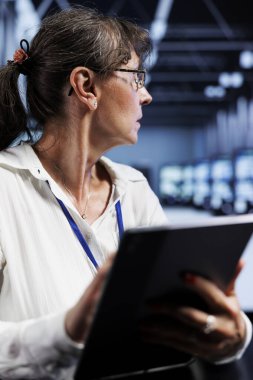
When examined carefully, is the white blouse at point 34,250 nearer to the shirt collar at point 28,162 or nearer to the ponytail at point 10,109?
the shirt collar at point 28,162

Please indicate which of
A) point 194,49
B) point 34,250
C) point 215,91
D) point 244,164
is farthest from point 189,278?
point 215,91

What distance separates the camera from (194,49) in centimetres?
666

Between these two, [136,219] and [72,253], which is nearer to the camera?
[72,253]

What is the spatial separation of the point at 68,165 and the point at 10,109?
0.21m

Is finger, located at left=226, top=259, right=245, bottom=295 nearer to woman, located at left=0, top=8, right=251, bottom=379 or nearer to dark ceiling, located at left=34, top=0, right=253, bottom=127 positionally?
woman, located at left=0, top=8, right=251, bottom=379

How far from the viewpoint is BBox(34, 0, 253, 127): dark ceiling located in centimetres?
472

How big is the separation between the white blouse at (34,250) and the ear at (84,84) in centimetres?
18

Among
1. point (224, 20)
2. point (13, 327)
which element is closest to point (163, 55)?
point (224, 20)

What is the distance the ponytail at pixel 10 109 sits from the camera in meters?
1.43

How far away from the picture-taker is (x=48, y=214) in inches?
49.8

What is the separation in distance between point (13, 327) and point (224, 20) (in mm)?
4449

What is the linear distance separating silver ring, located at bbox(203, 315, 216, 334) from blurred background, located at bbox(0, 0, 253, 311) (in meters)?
0.88

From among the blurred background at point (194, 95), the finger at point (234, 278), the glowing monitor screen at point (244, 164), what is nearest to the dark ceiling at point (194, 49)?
the blurred background at point (194, 95)

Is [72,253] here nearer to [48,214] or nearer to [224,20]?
[48,214]
